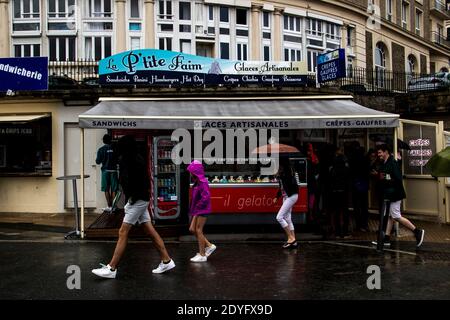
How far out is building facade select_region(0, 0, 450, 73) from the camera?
2105cm

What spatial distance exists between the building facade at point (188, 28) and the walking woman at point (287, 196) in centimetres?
1356

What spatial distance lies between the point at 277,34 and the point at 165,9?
528 cm

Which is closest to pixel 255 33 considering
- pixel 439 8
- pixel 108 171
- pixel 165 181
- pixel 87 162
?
pixel 87 162

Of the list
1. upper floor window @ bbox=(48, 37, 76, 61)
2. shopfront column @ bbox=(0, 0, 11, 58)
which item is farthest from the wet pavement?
shopfront column @ bbox=(0, 0, 11, 58)

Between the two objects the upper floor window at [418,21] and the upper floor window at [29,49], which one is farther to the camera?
the upper floor window at [418,21]

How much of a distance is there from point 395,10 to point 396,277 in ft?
99.5

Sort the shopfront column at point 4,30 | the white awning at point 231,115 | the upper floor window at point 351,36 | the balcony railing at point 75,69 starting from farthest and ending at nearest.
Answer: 1. the upper floor window at point 351,36
2. the shopfront column at point 4,30
3. the balcony railing at point 75,69
4. the white awning at point 231,115

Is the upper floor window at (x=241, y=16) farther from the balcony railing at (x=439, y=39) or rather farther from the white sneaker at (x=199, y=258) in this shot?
the balcony railing at (x=439, y=39)

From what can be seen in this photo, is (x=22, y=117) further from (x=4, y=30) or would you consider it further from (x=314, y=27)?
(x=314, y=27)

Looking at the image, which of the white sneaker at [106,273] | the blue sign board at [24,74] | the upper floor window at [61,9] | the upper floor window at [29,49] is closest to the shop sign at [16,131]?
the blue sign board at [24,74]

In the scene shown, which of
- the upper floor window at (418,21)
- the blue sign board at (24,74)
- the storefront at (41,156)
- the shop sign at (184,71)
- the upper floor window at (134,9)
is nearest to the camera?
the blue sign board at (24,74)

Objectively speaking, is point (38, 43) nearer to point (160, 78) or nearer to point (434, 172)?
point (160, 78)

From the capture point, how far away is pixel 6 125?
1455 centimetres

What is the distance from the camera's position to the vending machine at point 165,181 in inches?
449
